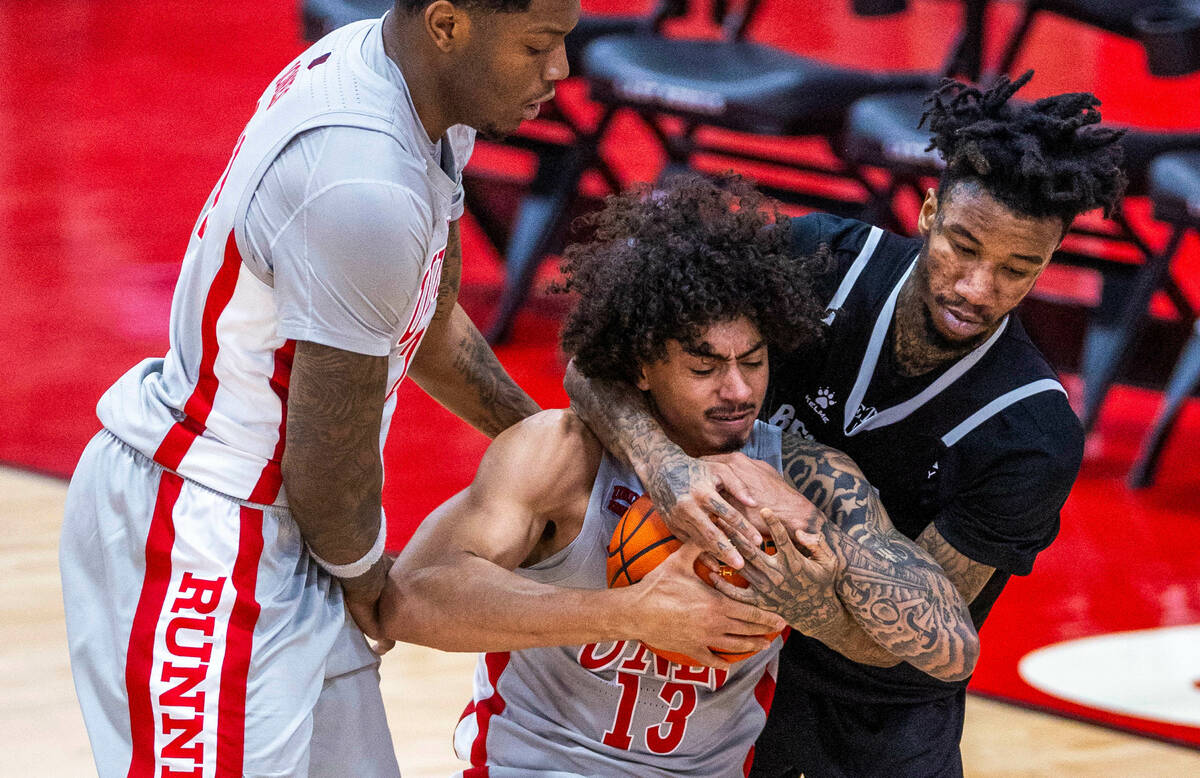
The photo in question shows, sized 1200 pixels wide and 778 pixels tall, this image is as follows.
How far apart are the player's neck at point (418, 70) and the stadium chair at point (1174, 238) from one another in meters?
3.47

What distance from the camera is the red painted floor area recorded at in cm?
463

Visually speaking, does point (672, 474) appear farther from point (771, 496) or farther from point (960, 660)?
point (960, 660)

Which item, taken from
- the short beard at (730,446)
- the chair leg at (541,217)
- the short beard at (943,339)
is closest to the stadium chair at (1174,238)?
the chair leg at (541,217)

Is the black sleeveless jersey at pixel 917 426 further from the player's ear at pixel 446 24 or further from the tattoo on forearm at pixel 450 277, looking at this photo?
the player's ear at pixel 446 24

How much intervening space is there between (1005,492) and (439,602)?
970mm

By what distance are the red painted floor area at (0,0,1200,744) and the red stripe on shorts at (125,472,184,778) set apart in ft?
7.63

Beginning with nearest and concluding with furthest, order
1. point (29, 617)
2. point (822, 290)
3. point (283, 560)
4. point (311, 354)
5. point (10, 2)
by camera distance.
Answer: point (311, 354) → point (283, 560) → point (822, 290) → point (29, 617) → point (10, 2)

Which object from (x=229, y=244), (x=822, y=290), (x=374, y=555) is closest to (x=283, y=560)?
(x=374, y=555)

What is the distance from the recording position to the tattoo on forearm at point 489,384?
295 cm

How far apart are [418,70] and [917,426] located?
3.69ft

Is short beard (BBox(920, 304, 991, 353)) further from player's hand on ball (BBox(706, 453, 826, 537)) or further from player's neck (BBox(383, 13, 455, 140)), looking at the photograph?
player's neck (BBox(383, 13, 455, 140))

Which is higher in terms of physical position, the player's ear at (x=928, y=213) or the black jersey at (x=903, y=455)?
the player's ear at (x=928, y=213)

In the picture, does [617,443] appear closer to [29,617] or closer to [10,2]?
[29,617]

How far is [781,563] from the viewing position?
233 centimetres
